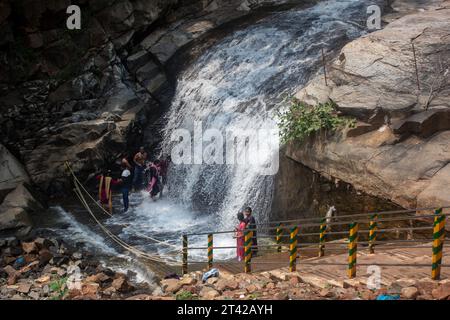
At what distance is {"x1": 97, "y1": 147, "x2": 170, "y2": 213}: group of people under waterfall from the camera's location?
1611 centimetres

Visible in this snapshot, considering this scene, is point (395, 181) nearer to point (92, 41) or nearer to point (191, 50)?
point (191, 50)

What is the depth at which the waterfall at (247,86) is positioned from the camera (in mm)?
15016

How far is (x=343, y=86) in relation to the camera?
13.1 meters

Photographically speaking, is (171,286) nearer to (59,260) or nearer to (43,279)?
(43,279)

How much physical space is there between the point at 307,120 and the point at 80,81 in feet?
37.5

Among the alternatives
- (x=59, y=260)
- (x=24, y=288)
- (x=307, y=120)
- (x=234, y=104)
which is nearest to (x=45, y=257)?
(x=59, y=260)

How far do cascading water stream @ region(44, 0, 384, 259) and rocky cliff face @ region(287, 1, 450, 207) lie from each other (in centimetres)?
228

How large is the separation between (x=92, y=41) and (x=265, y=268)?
1479 cm

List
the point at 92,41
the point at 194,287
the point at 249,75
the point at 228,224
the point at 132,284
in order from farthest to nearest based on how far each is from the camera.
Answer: the point at 92,41 < the point at 249,75 < the point at 228,224 < the point at 132,284 < the point at 194,287

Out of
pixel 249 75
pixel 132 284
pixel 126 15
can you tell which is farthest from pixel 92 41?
pixel 132 284

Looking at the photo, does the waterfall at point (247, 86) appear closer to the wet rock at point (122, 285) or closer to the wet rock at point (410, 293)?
the wet rock at point (122, 285)

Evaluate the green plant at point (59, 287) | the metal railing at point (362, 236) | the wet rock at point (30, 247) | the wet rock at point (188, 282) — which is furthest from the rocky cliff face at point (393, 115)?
the wet rock at point (30, 247)

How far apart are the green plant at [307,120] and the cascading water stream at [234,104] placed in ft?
3.28

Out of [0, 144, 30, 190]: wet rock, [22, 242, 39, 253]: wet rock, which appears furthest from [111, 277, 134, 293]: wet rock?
[0, 144, 30, 190]: wet rock
